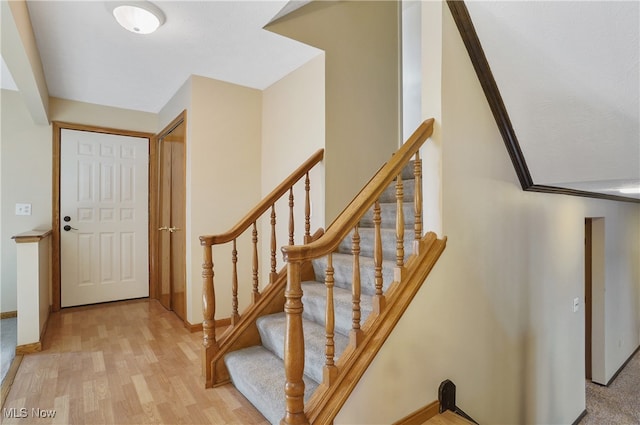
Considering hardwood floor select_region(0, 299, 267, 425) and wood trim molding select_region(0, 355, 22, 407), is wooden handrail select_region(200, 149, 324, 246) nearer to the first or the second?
hardwood floor select_region(0, 299, 267, 425)

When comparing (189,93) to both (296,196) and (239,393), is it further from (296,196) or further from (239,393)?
(239,393)

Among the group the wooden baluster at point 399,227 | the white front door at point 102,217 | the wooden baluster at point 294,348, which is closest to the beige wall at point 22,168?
the white front door at point 102,217

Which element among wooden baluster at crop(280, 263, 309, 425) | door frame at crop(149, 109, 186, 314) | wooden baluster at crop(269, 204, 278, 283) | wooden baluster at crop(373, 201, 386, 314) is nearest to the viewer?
wooden baluster at crop(280, 263, 309, 425)

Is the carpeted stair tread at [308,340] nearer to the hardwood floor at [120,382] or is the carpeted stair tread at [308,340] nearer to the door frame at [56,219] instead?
the hardwood floor at [120,382]

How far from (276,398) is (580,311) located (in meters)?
3.04

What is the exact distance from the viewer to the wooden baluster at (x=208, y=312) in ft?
6.82

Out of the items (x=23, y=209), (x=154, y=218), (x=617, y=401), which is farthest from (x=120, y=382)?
(x=617, y=401)

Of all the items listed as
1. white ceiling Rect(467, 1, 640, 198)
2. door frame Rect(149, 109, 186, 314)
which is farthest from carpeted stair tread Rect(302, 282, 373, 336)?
door frame Rect(149, 109, 186, 314)

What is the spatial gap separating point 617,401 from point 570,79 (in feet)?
13.0

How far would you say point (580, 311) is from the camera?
3211 mm

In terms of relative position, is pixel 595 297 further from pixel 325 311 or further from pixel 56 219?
pixel 56 219

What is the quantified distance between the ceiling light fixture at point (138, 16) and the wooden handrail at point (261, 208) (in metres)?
1.31

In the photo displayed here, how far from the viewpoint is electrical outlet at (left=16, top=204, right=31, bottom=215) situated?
3.50m

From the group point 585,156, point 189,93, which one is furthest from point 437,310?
point 189,93
